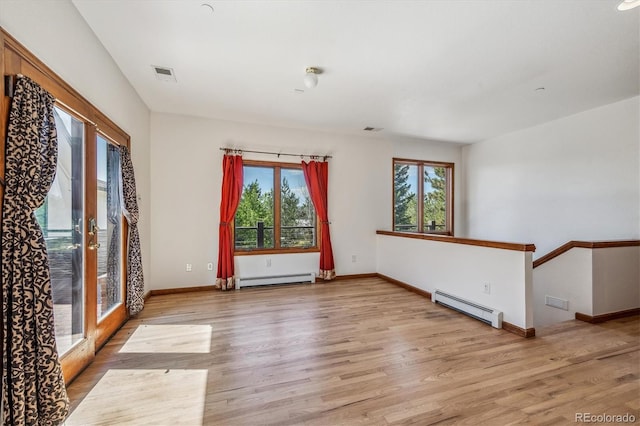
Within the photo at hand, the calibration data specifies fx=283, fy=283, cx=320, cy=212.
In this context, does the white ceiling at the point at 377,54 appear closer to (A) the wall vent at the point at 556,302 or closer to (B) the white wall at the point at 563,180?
(B) the white wall at the point at 563,180

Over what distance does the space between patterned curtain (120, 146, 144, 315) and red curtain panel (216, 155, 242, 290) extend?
1.21 meters

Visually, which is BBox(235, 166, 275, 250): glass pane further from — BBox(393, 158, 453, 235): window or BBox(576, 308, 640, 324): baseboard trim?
BBox(576, 308, 640, 324): baseboard trim

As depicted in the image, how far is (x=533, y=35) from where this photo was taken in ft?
7.72

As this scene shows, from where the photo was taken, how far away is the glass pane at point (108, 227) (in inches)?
106

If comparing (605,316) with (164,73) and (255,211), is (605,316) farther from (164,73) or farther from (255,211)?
(164,73)

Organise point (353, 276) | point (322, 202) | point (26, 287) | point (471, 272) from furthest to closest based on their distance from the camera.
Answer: point (353, 276), point (322, 202), point (471, 272), point (26, 287)

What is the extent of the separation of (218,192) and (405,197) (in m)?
3.69

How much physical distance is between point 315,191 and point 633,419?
4.22 metres

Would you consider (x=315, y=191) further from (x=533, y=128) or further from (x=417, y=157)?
(x=533, y=128)

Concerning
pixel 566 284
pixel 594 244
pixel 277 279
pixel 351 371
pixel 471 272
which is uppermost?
pixel 594 244

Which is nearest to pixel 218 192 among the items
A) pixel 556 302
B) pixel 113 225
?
pixel 113 225

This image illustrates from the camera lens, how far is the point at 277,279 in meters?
4.78

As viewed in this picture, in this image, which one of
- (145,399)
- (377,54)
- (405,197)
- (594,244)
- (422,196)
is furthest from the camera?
(422,196)

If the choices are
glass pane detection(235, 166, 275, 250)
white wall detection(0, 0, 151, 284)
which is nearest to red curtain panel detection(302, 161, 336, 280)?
glass pane detection(235, 166, 275, 250)
